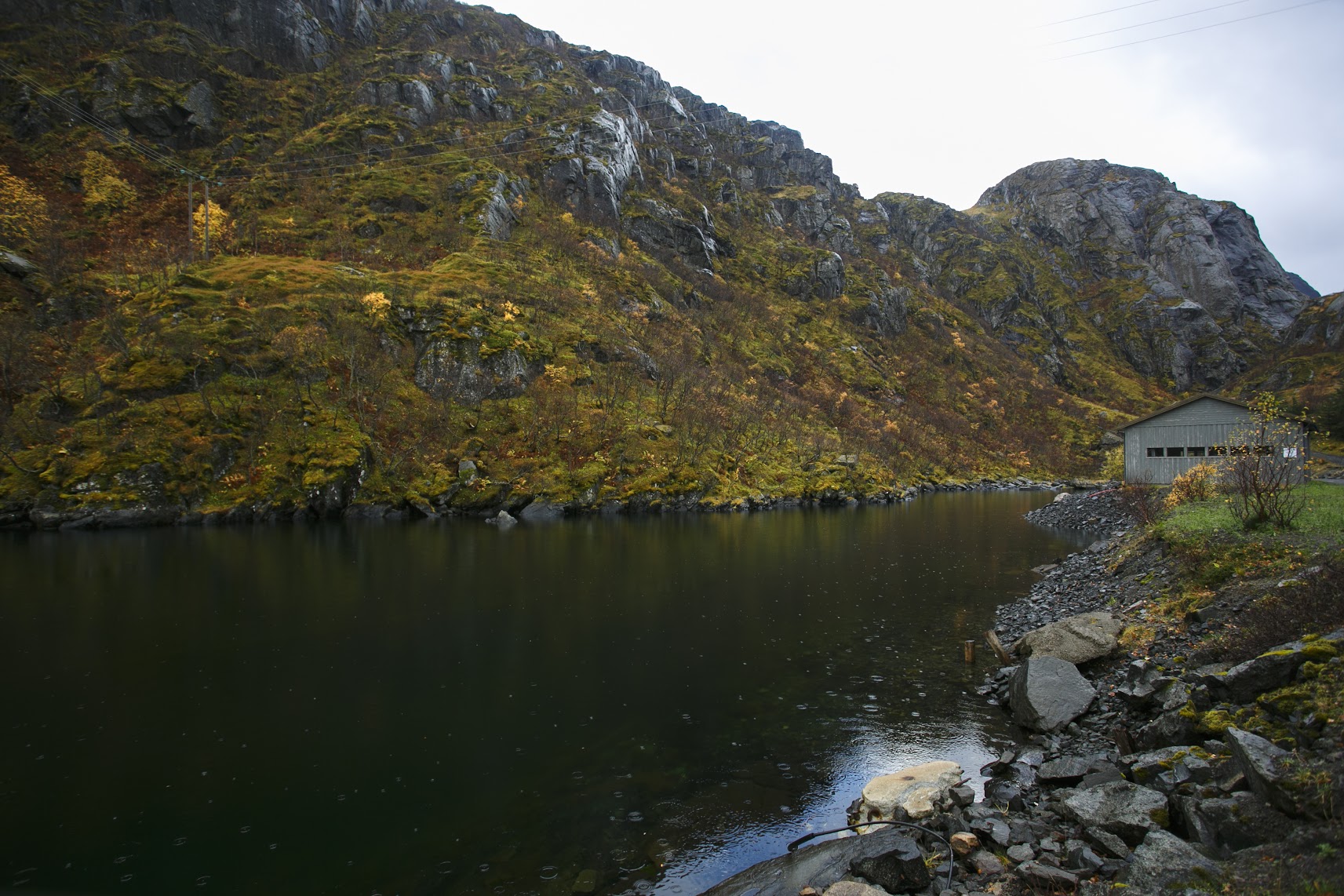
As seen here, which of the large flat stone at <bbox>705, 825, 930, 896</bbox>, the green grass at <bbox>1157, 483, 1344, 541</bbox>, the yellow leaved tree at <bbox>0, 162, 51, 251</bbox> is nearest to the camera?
the large flat stone at <bbox>705, 825, 930, 896</bbox>

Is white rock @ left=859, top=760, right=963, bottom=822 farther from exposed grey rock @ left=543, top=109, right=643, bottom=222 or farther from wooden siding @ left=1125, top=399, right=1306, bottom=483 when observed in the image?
exposed grey rock @ left=543, top=109, right=643, bottom=222

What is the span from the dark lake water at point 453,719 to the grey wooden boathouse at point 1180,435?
28191 mm

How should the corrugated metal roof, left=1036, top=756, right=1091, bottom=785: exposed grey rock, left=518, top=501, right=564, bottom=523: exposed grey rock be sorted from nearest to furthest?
left=1036, top=756, right=1091, bottom=785: exposed grey rock, the corrugated metal roof, left=518, top=501, right=564, bottom=523: exposed grey rock

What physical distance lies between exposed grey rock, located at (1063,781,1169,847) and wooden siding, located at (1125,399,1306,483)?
169 ft

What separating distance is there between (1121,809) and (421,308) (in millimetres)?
83908

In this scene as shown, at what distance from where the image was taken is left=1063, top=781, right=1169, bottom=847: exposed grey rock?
881cm

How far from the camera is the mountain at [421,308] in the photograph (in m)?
61.6

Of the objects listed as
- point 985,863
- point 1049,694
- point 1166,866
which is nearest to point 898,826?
point 985,863

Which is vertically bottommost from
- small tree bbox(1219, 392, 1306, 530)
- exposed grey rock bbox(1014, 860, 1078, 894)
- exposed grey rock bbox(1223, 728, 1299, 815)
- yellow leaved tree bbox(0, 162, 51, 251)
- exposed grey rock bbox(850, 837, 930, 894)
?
exposed grey rock bbox(850, 837, 930, 894)

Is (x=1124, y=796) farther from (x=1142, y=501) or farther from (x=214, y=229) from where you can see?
(x=214, y=229)

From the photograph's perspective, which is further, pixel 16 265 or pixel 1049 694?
pixel 16 265

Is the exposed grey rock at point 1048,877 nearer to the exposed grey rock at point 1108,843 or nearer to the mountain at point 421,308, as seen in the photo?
the exposed grey rock at point 1108,843

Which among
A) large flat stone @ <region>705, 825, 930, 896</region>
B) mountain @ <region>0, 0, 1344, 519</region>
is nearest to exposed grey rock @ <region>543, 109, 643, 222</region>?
mountain @ <region>0, 0, 1344, 519</region>

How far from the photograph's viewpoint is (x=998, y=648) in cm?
2061
